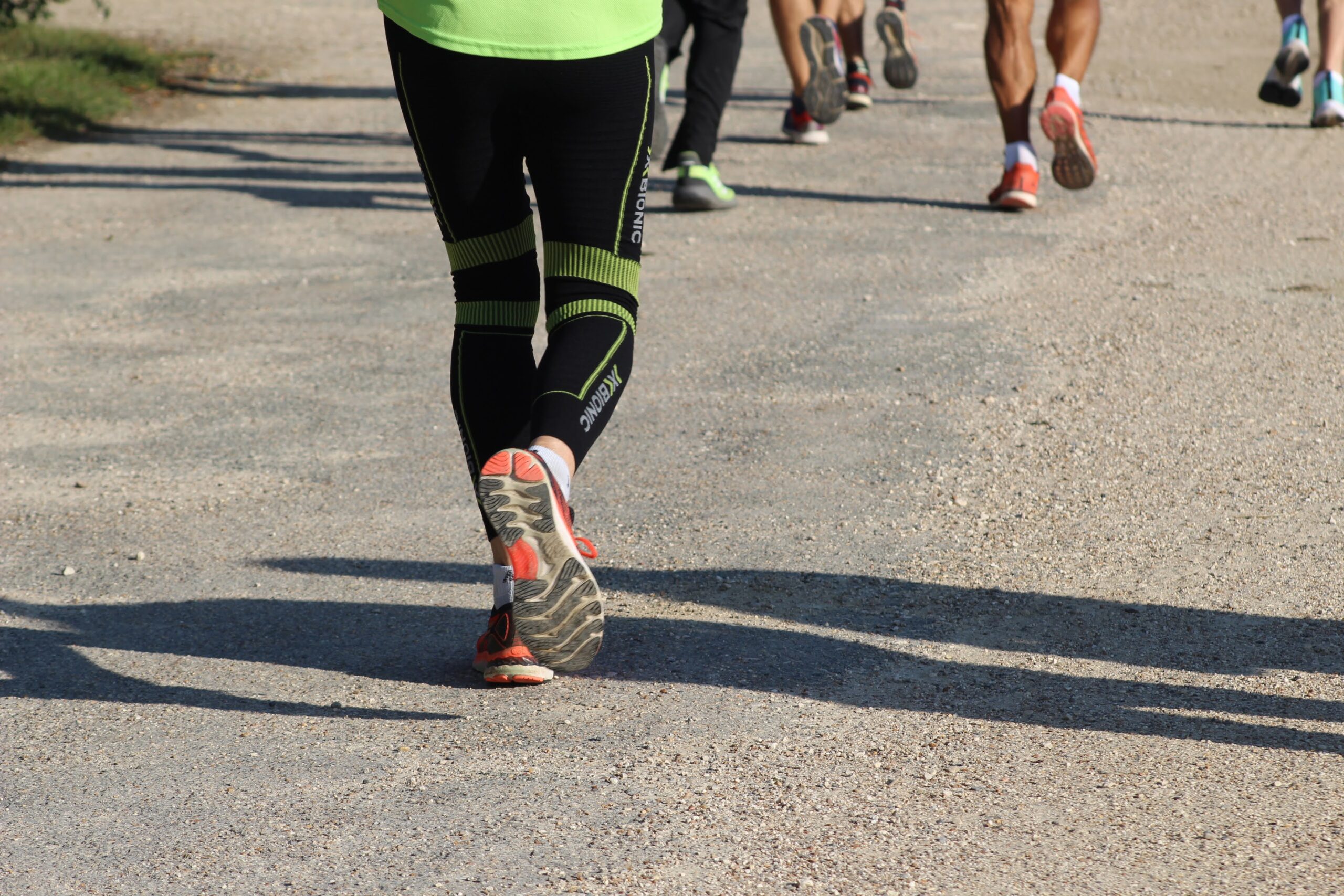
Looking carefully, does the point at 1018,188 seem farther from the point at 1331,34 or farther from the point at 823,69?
the point at 1331,34

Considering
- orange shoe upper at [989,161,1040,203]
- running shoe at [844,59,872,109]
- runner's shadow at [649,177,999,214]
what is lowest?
running shoe at [844,59,872,109]

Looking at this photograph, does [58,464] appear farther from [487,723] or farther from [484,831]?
[484,831]

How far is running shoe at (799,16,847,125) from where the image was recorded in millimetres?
7461

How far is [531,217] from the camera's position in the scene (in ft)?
9.94

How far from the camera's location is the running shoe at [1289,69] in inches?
337

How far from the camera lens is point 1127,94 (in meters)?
10.1

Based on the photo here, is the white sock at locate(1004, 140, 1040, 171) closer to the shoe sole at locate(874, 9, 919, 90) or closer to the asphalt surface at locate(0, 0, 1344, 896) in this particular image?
the asphalt surface at locate(0, 0, 1344, 896)

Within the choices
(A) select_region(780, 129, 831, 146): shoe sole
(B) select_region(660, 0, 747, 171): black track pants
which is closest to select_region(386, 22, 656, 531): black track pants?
(B) select_region(660, 0, 747, 171): black track pants

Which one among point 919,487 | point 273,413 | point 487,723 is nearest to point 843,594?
point 919,487

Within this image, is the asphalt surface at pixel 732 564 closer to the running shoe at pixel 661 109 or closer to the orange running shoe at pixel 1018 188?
the orange running shoe at pixel 1018 188

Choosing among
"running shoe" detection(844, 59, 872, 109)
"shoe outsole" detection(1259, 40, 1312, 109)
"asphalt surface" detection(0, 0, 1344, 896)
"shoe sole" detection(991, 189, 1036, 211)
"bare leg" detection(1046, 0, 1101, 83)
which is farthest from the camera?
"running shoe" detection(844, 59, 872, 109)

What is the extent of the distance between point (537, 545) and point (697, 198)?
4691 millimetres

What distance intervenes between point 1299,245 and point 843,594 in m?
3.79

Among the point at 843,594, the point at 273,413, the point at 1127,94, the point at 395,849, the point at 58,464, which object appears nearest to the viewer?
the point at 395,849
